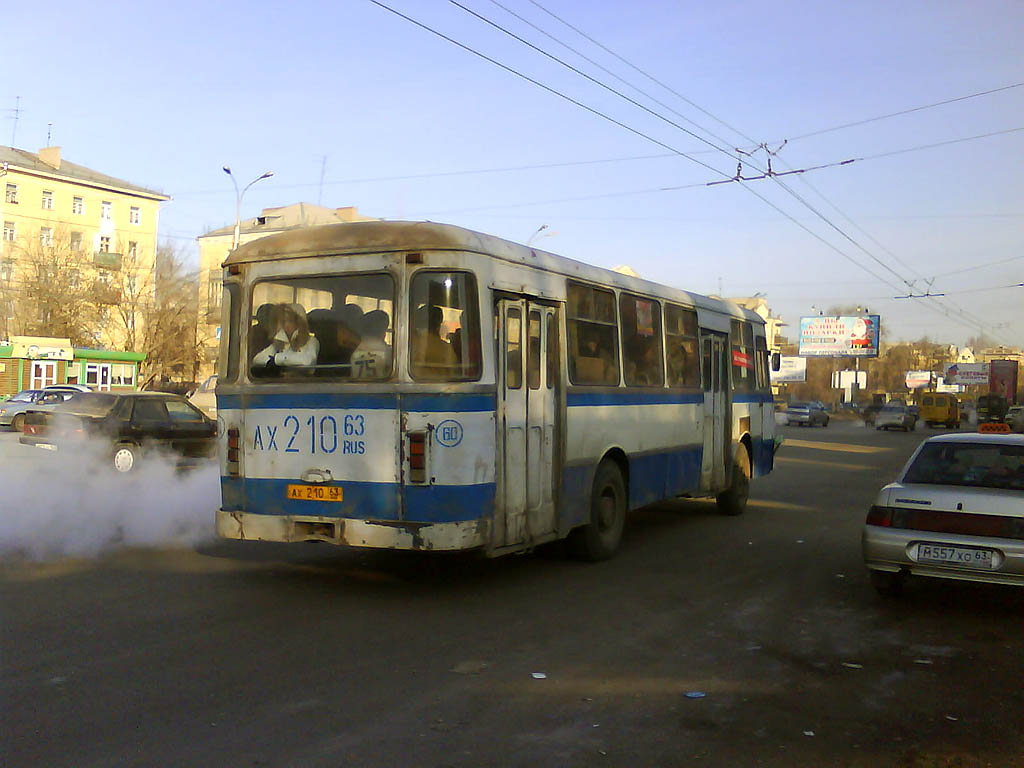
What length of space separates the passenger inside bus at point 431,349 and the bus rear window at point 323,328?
0.23 m

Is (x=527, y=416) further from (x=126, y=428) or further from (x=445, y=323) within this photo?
(x=126, y=428)

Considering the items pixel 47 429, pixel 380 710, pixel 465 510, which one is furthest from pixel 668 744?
pixel 47 429

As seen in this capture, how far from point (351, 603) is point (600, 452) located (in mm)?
3142

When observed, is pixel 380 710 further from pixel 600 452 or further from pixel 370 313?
pixel 600 452

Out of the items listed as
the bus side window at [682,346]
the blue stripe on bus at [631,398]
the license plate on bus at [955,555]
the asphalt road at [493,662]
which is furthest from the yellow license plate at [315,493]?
the bus side window at [682,346]

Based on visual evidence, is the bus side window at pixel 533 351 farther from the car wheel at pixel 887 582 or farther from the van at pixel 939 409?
the van at pixel 939 409

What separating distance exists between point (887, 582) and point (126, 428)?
1529 centimetres

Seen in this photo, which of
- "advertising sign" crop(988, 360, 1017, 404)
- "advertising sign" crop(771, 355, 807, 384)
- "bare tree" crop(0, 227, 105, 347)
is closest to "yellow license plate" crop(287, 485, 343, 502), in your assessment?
"bare tree" crop(0, 227, 105, 347)

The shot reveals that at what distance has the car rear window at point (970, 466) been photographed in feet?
27.2

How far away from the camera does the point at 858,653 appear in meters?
6.86

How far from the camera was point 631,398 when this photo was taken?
1084 cm

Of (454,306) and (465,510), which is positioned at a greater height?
(454,306)

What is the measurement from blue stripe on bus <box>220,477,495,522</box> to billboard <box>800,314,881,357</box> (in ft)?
267

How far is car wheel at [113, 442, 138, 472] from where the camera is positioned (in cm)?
1934
